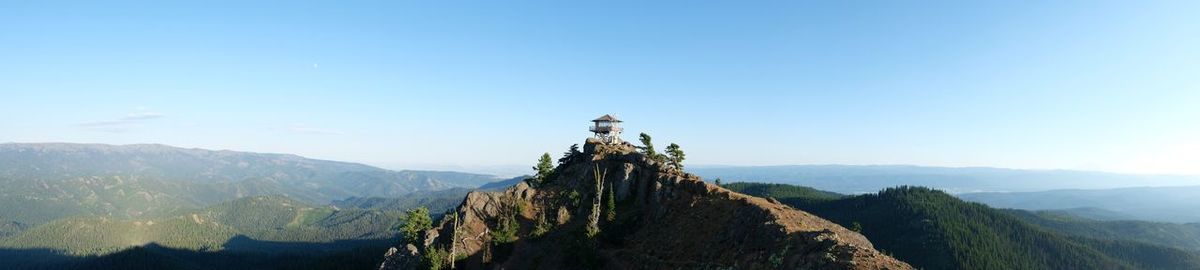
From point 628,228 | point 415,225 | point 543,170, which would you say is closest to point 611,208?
point 628,228

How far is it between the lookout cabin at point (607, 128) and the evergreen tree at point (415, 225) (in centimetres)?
3418

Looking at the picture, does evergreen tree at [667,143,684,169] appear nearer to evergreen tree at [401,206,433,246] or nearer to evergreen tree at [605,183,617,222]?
evergreen tree at [605,183,617,222]

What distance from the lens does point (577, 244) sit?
2682 inches

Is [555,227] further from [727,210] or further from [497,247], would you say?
[727,210]

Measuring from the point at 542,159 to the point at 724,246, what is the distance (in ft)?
149

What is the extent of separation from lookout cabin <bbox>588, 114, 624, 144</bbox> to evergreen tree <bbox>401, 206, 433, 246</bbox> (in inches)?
1346

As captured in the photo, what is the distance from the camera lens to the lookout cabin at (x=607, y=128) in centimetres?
10406

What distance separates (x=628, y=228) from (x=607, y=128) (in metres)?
34.2

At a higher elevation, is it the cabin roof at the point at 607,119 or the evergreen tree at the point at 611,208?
the cabin roof at the point at 607,119

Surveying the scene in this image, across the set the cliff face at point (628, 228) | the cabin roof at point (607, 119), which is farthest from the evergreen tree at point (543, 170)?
the cabin roof at point (607, 119)

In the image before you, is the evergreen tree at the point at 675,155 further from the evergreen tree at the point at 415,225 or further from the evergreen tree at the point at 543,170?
the evergreen tree at the point at 415,225

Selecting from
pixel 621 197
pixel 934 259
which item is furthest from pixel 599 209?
pixel 934 259

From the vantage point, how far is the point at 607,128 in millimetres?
104188

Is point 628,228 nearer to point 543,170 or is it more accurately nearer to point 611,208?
point 611,208
